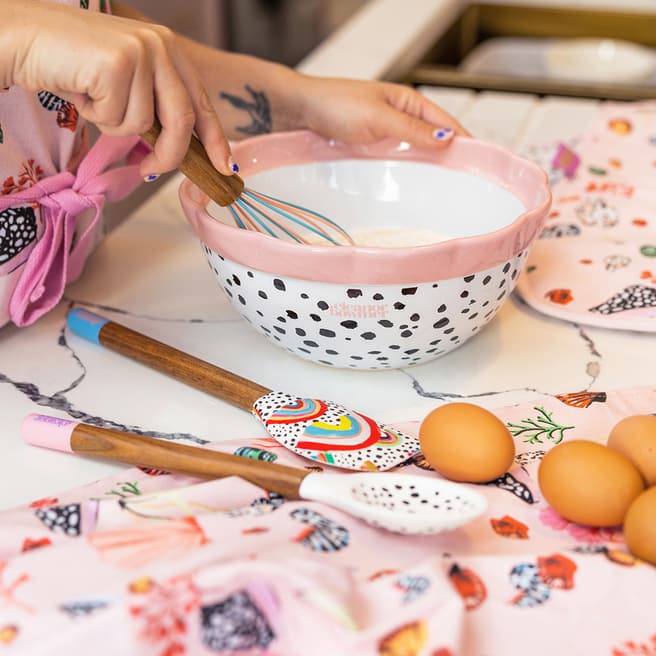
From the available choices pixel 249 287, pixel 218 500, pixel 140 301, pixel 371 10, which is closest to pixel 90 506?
pixel 218 500


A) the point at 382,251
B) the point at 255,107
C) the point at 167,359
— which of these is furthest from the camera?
the point at 255,107

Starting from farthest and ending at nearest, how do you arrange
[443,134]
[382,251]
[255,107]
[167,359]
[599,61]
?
[599,61]
[255,107]
[443,134]
[167,359]
[382,251]

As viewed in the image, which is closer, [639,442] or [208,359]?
[639,442]

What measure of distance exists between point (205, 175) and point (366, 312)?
0.51 ft

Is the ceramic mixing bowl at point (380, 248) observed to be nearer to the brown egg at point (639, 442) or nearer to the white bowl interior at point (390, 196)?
the white bowl interior at point (390, 196)

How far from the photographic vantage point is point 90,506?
1.81 ft

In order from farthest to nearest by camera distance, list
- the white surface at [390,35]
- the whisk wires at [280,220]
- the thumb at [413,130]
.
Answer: the white surface at [390,35] → the thumb at [413,130] → the whisk wires at [280,220]

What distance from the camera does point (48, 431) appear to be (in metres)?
0.64

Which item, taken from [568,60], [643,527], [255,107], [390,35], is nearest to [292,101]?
[255,107]

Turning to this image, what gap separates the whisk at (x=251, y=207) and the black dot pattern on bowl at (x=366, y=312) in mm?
46

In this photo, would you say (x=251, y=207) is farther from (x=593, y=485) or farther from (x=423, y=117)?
(x=593, y=485)

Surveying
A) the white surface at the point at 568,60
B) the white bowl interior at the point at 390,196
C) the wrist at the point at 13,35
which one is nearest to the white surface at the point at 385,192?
the white bowl interior at the point at 390,196

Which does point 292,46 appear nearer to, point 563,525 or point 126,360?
point 126,360

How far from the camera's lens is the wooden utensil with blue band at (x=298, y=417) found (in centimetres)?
62
